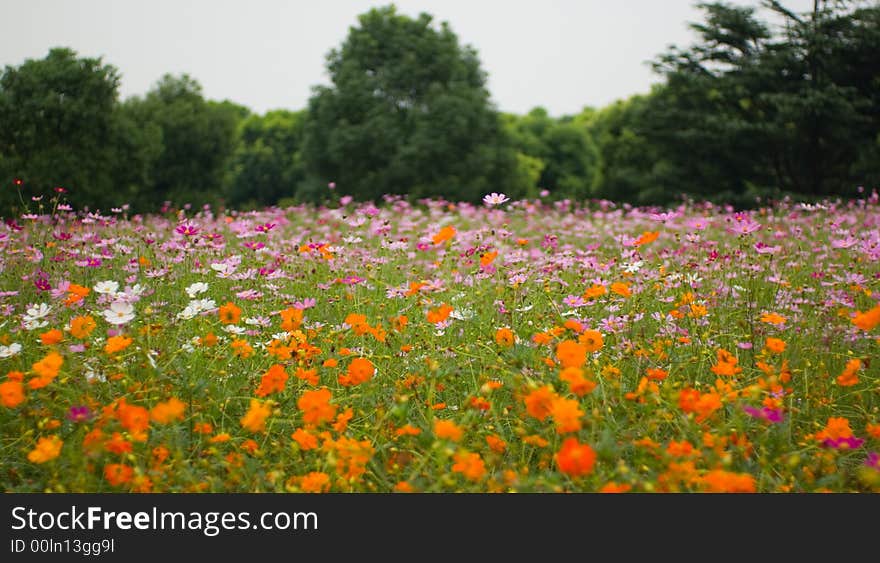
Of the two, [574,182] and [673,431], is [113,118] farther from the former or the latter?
[574,182]

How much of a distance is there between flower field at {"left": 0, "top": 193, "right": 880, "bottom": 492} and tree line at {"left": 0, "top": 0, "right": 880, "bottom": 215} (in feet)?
19.2

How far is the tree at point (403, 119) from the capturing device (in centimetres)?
1888

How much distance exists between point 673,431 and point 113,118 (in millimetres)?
10992

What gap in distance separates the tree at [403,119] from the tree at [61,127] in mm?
8159

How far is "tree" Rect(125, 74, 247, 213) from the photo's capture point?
67.9 feet

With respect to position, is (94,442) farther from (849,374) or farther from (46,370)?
(849,374)

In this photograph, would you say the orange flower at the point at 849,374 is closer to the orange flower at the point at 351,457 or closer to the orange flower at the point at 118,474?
the orange flower at the point at 351,457

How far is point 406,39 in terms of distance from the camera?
2036 centimetres

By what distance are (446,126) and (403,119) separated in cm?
196

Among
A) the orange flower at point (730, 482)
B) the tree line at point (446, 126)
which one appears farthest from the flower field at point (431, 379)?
the tree line at point (446, 126)

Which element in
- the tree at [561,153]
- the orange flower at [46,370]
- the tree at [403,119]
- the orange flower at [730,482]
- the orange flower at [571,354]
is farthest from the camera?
the tree at [561,153]

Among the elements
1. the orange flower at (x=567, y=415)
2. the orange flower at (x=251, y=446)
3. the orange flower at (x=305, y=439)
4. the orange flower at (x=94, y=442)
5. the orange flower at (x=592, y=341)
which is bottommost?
the orange flower at (x=251, y=446)

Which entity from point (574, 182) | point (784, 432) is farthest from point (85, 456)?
point (574, 182)
